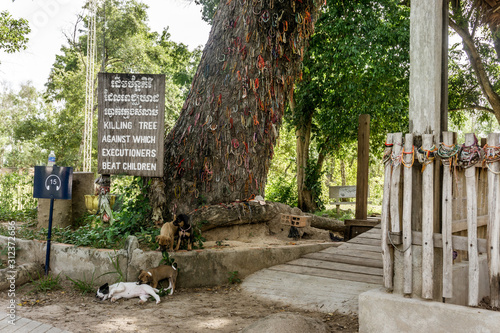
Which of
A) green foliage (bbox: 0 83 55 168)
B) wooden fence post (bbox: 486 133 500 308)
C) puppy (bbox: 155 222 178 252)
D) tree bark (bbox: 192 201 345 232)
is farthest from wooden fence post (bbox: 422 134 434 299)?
green foliage (bbox: 0 83 55 168)

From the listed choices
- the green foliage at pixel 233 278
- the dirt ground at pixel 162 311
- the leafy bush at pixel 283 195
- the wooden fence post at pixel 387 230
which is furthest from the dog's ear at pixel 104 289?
the leafy bush at pixel 283 195

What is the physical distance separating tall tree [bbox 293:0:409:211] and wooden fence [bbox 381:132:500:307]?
7.92m

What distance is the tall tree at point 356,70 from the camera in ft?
36.3

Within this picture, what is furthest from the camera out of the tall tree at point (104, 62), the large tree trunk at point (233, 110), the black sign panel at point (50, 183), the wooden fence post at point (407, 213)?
the tall tree at point (104, 62)

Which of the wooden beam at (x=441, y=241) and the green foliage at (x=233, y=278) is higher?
the wooden beam at (x=441, y=241)

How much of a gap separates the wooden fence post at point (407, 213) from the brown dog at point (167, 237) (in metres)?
3.21

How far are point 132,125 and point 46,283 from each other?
254cm

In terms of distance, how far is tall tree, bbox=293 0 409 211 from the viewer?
11078 millimetres

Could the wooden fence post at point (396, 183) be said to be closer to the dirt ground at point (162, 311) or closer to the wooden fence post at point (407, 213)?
the wooden fence post at point (407, 213)

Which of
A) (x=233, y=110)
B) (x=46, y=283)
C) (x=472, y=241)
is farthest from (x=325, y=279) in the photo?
(x=46, y=283)

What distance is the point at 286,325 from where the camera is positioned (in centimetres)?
367

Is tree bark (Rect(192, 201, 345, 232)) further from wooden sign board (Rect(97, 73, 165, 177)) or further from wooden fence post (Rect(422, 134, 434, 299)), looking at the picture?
wooden fence post (Rect(422, 134, 434, 299))

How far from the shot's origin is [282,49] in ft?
25.8

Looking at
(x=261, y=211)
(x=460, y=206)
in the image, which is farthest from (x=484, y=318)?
(x=261, y=211)
